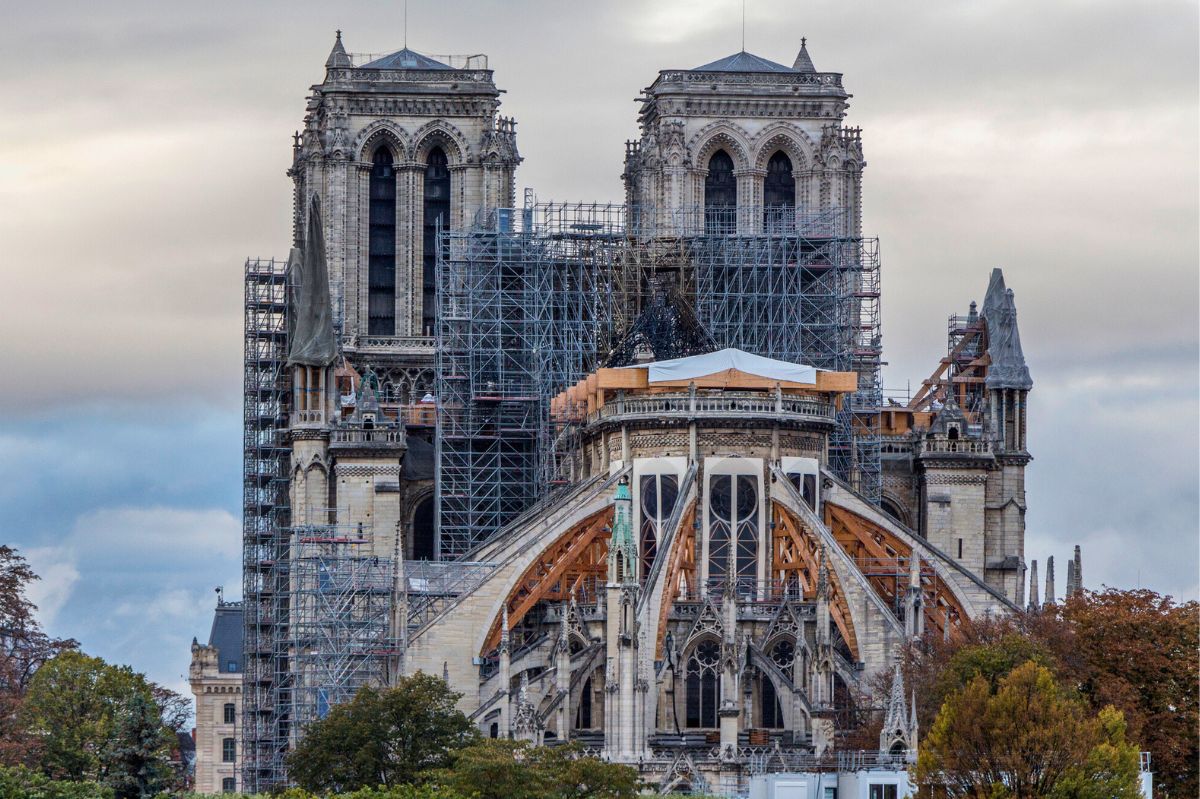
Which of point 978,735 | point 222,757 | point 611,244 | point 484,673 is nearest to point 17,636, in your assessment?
point 484,673

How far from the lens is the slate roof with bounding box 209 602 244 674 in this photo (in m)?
182

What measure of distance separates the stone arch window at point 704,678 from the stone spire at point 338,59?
1364 inches

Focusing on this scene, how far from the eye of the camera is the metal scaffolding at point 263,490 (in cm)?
14200

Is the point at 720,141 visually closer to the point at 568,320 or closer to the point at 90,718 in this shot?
the point at 568,320

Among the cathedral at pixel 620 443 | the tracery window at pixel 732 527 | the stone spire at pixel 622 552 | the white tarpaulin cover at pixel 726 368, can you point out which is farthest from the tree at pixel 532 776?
the white tarpaulin cover at pixel 726 368

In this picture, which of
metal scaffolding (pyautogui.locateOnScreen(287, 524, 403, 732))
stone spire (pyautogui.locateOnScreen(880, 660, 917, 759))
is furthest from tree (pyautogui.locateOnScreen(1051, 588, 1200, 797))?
metal scaffolding (pyautogui.locateOnScreen(287, 524, 403, 732))

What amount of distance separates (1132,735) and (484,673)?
23659 mm

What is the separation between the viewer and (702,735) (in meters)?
121

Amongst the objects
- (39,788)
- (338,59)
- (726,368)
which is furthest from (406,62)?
(39,788)

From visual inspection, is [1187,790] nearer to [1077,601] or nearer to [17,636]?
[1077,601]

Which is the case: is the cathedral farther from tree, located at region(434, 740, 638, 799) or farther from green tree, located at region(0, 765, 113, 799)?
green tree, located at region(0, 765, 113, 799)

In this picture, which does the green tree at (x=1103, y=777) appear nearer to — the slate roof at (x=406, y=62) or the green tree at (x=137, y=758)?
the green tree at (x=137, y=758)

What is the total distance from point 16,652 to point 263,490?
30.9 metres

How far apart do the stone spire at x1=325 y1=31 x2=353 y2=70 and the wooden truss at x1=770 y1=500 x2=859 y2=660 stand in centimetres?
3105
